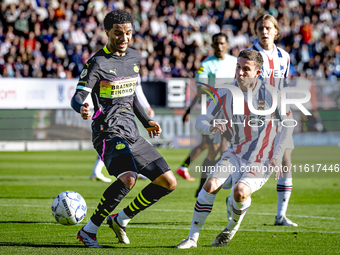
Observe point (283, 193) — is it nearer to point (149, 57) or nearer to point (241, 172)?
point (241, 172)

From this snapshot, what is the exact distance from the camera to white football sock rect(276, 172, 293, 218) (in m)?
6.40

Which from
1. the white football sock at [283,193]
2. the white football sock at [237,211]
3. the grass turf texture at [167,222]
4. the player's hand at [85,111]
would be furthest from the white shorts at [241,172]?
the white football sock at [283,193]

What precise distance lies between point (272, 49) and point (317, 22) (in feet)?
71.7

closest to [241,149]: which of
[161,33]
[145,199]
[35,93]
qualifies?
[145,199]

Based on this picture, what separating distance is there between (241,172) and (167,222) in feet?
5.85

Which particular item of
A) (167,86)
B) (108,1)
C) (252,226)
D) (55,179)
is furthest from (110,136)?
(108,1)

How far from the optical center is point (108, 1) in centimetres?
2192

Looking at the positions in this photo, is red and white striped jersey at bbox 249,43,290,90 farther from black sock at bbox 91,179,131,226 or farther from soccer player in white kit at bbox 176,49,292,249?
black sock at bbox 91,179,131,226

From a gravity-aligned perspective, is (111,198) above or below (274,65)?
below

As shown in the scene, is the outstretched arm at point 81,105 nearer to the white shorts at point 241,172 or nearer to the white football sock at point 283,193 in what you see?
the white shorts at point 241,172

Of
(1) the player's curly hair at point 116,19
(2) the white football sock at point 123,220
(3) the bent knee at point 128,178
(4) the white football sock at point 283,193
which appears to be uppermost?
(1) the player's curly hair at point 116,19

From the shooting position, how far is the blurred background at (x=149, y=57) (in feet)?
58.6

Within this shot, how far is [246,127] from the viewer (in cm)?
514

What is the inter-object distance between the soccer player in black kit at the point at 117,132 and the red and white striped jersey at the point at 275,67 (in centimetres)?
181
